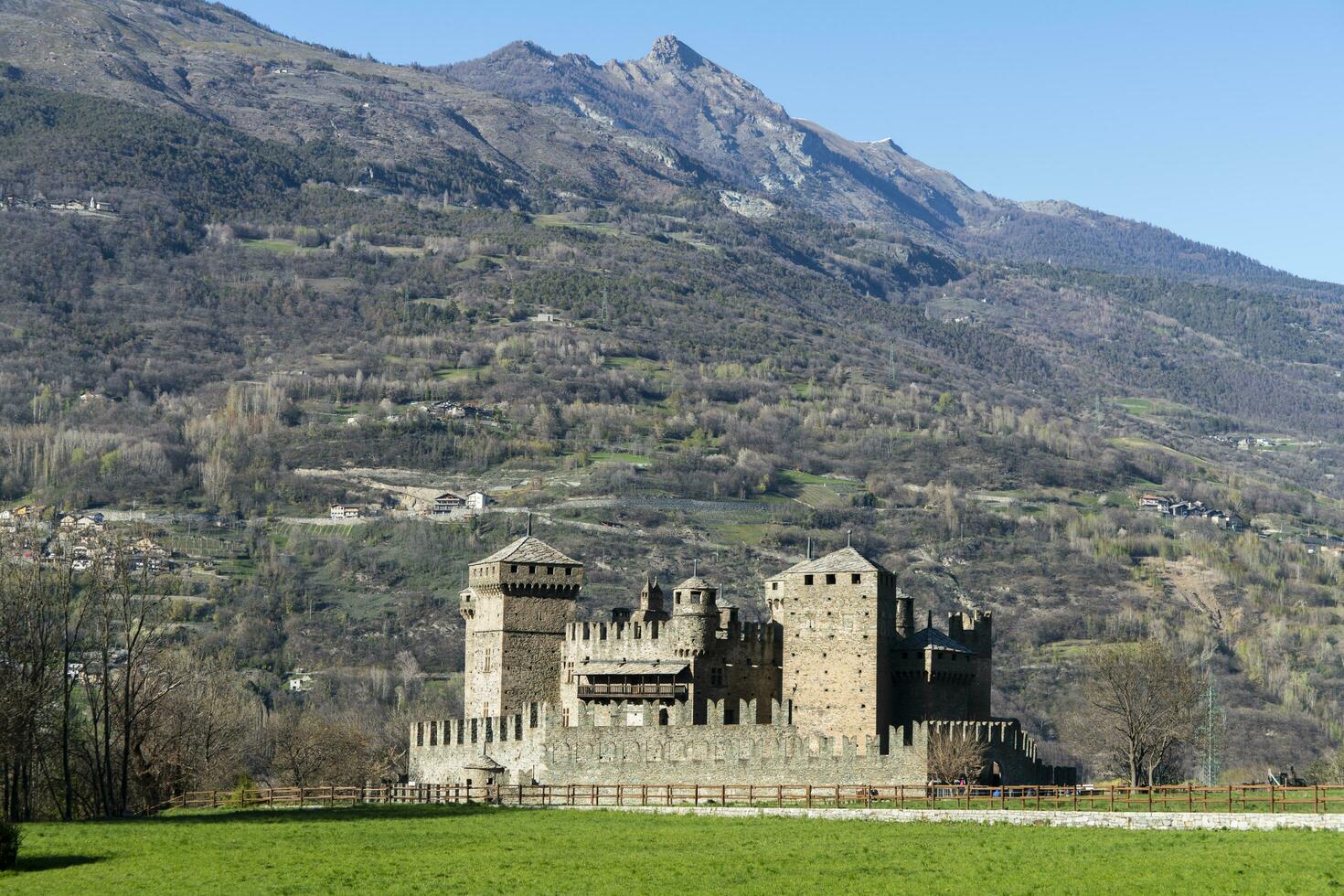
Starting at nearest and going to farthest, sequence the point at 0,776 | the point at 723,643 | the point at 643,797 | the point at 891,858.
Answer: the point at 891,858 → the point at 643,797 → the point at 0,776 → the point at 723,643

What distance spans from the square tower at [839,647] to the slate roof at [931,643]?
2.56 meters

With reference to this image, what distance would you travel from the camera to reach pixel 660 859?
55.6 m

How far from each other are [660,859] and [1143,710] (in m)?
47.4

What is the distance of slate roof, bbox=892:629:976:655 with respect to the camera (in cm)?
8519

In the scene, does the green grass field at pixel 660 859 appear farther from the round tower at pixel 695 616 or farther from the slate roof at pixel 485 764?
the round tower at pixel 695 616

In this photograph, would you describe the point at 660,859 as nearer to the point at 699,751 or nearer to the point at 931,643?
the point at 699,751

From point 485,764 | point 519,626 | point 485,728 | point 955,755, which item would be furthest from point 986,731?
point 519,626

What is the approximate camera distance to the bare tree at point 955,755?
74875mm

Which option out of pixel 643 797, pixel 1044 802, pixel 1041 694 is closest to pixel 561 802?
pixel 643 797

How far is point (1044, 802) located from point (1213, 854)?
1305 centimetres

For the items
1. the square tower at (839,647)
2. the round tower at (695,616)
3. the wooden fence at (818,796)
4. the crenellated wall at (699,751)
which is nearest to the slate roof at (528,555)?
the round tower at (695,616)

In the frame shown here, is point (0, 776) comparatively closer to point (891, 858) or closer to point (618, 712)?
point (618, 712)

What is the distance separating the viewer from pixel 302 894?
4944 cm

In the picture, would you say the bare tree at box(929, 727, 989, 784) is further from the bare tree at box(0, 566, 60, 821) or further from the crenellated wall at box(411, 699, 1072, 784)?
the bare tree at box(0, 566, 60, 821)
